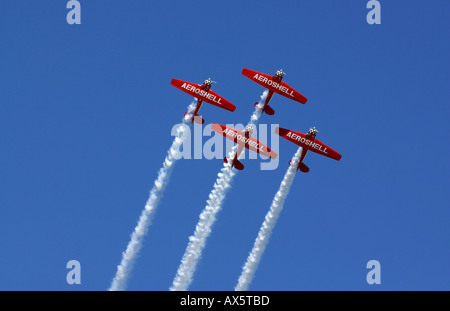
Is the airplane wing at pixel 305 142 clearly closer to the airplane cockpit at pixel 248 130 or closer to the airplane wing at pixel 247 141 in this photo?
the airplane wing at pixel 247 141

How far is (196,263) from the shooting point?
10006cm

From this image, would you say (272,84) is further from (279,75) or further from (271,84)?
(279,75)

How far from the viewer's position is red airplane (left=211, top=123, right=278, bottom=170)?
337ft

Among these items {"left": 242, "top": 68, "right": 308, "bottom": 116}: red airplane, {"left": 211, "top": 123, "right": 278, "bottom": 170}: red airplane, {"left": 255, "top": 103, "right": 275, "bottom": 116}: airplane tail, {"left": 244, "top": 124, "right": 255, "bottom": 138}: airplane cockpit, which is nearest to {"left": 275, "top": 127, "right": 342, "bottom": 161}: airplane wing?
{"left": 255, "top": 103, "right": 275, "bottom": 116}: airplane tail

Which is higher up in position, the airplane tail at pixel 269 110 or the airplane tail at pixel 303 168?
the airplane tail at pixel 269 110

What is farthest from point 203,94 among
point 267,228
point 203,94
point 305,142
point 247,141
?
point 267,228

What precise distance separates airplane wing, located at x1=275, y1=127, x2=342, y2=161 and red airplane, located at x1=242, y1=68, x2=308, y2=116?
307 centimetres

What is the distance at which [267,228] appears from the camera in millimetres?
103938

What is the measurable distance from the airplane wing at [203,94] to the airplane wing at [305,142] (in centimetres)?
629

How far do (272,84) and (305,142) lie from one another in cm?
736

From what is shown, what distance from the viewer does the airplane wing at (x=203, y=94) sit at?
103 metres

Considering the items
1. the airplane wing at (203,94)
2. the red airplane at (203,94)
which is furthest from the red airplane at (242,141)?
the airplane wing at (203,94)
